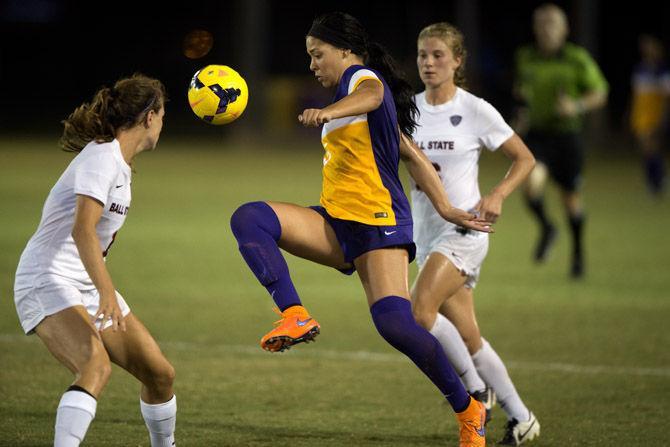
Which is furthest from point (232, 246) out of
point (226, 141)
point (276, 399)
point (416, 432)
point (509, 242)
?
point (226, 141)

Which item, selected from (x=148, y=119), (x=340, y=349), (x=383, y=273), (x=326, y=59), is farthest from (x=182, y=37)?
(x=148, y=119)

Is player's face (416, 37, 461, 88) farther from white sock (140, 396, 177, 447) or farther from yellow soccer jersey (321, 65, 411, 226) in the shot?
white sock (140, 396, 177, 447)

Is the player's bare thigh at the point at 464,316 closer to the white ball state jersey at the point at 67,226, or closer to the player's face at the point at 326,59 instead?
the player's face at the point at 326,59

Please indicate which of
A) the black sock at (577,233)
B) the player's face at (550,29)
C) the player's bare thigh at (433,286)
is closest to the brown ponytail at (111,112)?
the player's bare thigh at (433,286)

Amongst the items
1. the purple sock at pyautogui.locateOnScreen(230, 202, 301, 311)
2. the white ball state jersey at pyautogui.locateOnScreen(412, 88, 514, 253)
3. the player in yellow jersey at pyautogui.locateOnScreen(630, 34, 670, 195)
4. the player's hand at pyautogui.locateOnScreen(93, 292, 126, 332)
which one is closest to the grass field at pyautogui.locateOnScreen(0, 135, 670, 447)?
the purple sock at pyautogui.locateOnScreen(230, 202, 301, 311)

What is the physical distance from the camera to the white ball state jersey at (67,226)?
477cm

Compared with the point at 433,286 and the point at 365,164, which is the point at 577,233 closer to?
the point at 433,286

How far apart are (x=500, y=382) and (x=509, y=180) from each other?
110 cm

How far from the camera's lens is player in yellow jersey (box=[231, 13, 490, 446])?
527 cm

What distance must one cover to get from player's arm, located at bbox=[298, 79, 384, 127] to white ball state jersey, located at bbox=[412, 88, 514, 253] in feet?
4.25

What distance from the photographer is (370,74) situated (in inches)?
207

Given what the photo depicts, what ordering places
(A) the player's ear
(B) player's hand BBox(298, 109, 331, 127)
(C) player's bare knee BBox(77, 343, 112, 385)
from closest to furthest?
(C) player's bare knee BBox(77, 343, 112, 385) → (B) player's hand BBox(298, 109, 331, 127) → (A) the player's ear

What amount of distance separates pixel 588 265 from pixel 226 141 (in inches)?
788

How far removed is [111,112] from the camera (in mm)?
4898
